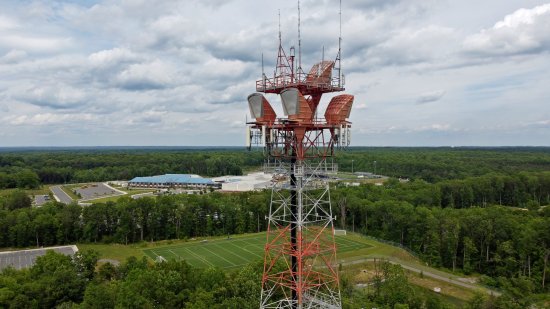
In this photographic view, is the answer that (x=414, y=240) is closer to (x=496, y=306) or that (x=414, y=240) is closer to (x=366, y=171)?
(x=496, y=306)

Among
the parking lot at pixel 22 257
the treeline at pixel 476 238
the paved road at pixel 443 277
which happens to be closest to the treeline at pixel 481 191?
the treeline at pixel 476 238

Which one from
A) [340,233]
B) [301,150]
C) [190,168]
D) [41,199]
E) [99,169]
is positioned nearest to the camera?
[301,150]

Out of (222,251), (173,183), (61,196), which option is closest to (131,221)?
(222,251)

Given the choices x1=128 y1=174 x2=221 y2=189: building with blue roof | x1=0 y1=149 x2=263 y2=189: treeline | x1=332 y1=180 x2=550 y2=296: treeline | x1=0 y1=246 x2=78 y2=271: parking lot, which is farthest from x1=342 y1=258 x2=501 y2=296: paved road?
x1=0 y1=149 x2=263 y2=189: treeline

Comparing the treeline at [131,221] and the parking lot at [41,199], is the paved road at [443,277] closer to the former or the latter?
the treeline at [131,221]

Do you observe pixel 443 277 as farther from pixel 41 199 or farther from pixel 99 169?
pixel 99 169

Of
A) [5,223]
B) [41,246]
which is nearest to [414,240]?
[41,246]

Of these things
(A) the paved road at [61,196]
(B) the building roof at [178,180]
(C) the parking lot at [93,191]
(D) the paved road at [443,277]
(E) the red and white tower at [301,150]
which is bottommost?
(D) the paved road at [443,277]
